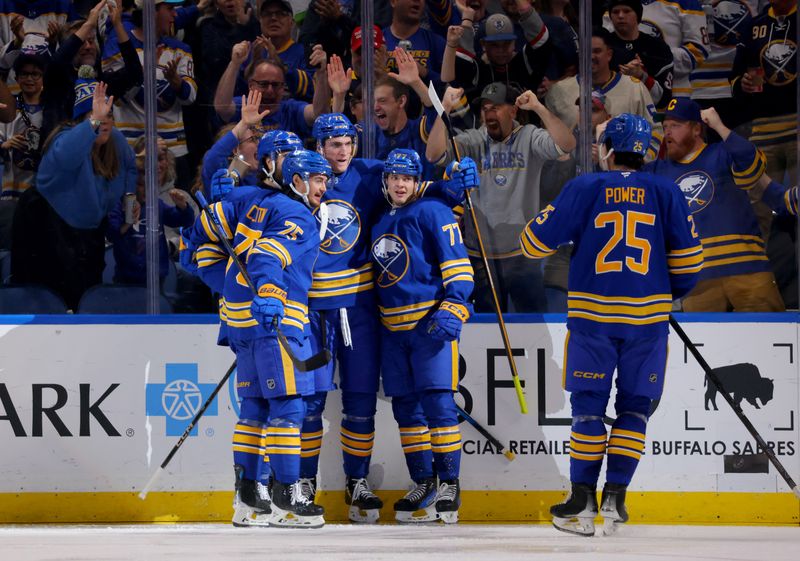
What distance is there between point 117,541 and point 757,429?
8.41 feet

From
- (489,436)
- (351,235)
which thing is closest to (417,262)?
(351,235)

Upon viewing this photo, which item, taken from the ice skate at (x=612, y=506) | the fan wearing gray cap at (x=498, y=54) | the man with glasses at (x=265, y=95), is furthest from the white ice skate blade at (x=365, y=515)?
the fan wearing gray cap at (x=498, y=54)

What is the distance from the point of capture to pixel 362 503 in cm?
485

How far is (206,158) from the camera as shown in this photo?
5133 millimetres

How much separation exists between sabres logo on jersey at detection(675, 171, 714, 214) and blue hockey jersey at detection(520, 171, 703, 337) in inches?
21.7

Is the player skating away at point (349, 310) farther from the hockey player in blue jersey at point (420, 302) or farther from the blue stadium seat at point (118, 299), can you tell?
the blue stadium seat at point (118, 299)

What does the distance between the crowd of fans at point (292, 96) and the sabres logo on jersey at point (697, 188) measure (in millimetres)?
13

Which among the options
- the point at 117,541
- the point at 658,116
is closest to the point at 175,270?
the point at 117,541

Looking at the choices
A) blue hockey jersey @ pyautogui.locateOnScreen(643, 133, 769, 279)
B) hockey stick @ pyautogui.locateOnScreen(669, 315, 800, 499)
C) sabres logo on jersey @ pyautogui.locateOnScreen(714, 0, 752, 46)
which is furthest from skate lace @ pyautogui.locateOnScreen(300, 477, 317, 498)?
sabres logo on jersey @ pyautogui.locateOnScreen(714, 0, 752, 46)

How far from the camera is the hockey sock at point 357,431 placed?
190 inches

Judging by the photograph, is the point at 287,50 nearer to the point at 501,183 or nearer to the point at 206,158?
the point at 206,158

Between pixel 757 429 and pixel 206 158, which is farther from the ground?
pixel 206 158

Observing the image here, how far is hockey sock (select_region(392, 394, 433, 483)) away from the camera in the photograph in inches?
190

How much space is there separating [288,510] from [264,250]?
0.97 meters
